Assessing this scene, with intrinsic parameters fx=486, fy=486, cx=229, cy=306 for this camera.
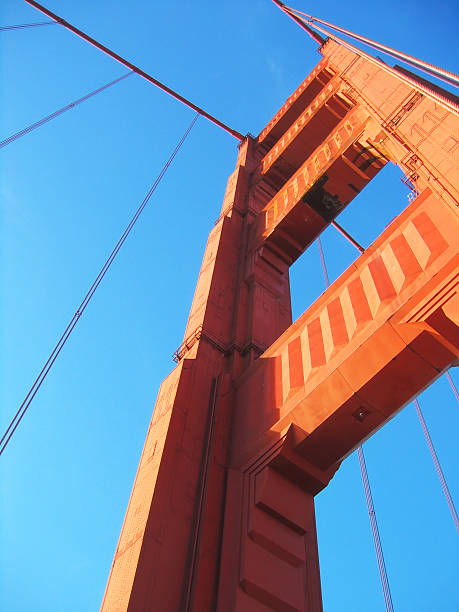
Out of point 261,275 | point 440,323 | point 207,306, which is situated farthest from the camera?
point 261,275

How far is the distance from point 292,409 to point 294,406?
4cm

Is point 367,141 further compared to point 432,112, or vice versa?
point 367,141

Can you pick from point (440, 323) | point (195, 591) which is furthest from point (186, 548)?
point (440, 323)

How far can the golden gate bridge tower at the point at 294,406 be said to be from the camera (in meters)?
4.22

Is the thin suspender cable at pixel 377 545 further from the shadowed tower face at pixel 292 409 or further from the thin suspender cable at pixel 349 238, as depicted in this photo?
the thin suspender cable at pixel 349 238

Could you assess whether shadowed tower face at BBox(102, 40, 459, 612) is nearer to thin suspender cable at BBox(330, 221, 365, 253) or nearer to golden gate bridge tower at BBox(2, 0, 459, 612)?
golden gate bridge tower at BBox(2, 0, 459, 612)

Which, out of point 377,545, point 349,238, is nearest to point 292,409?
point 377,545

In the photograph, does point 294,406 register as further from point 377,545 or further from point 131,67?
point 131,67

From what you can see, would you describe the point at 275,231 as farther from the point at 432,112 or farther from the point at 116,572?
the point at 116,572

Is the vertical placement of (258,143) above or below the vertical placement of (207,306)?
above

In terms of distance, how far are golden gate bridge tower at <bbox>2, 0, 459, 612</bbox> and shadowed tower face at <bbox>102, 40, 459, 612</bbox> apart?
0.01 metres

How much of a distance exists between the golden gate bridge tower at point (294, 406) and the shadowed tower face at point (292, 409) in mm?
15

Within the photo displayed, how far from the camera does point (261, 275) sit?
29.5 feet

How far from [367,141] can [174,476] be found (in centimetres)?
610
